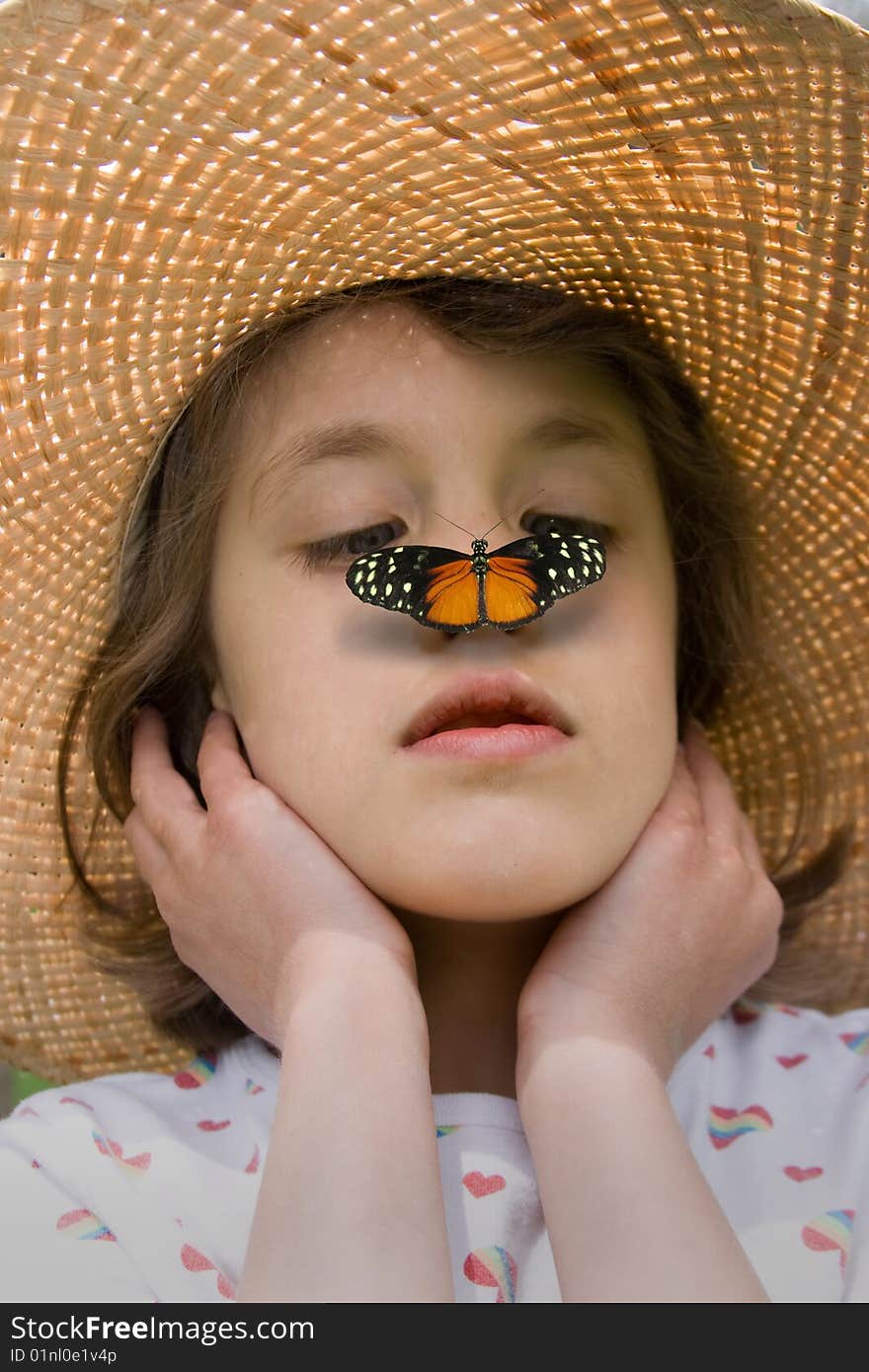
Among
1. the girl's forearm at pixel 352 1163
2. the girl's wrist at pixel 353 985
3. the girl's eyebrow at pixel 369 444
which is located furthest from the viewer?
the girl's eyebrow at pixel 369 444

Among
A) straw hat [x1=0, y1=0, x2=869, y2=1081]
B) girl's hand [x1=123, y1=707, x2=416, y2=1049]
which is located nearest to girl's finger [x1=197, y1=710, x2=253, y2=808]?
girl's hand [x1=123, y1=707, x2=416, y2=1049]

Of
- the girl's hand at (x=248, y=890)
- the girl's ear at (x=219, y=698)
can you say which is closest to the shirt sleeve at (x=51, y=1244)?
the girl's hand at (x=248, y=890)

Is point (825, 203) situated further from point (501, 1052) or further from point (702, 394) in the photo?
point (501, 1052)

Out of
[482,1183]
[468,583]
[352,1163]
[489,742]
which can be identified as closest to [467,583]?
[468,583]

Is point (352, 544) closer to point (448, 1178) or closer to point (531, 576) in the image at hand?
point (531, 576)

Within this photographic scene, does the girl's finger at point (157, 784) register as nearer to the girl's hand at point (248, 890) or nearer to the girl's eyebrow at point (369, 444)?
the girl's hand at point (248, 890)
